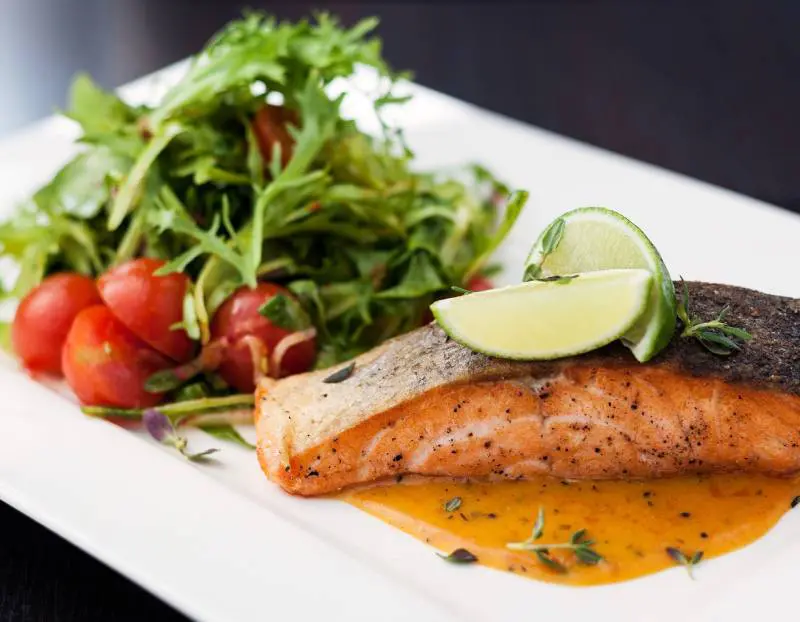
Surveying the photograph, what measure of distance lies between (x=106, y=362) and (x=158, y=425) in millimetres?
319

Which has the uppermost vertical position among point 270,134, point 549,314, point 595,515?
point 270,134

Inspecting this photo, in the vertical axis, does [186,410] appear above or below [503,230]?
below

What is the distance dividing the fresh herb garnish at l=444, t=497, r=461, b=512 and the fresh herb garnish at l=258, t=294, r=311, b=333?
3.67 ft

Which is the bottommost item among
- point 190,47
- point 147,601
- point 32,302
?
point 147,601

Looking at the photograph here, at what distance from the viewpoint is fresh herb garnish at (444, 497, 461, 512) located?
3.26m

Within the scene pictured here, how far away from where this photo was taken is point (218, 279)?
13.7 ft

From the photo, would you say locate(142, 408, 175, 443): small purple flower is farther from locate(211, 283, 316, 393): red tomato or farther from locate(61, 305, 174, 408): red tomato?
locate(211, 283, 316, 393): red tomato

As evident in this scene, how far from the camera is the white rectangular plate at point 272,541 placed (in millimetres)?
2799

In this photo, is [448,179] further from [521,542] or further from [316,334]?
[521,542]

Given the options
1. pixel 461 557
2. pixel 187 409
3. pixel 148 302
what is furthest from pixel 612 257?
pixel 148 302

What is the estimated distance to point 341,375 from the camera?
3.61m

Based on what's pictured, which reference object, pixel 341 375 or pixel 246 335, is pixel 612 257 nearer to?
pixel 341 375

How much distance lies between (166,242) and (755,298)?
238 cm

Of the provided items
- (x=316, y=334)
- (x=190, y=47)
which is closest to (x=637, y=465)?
(x=316, y=334)
